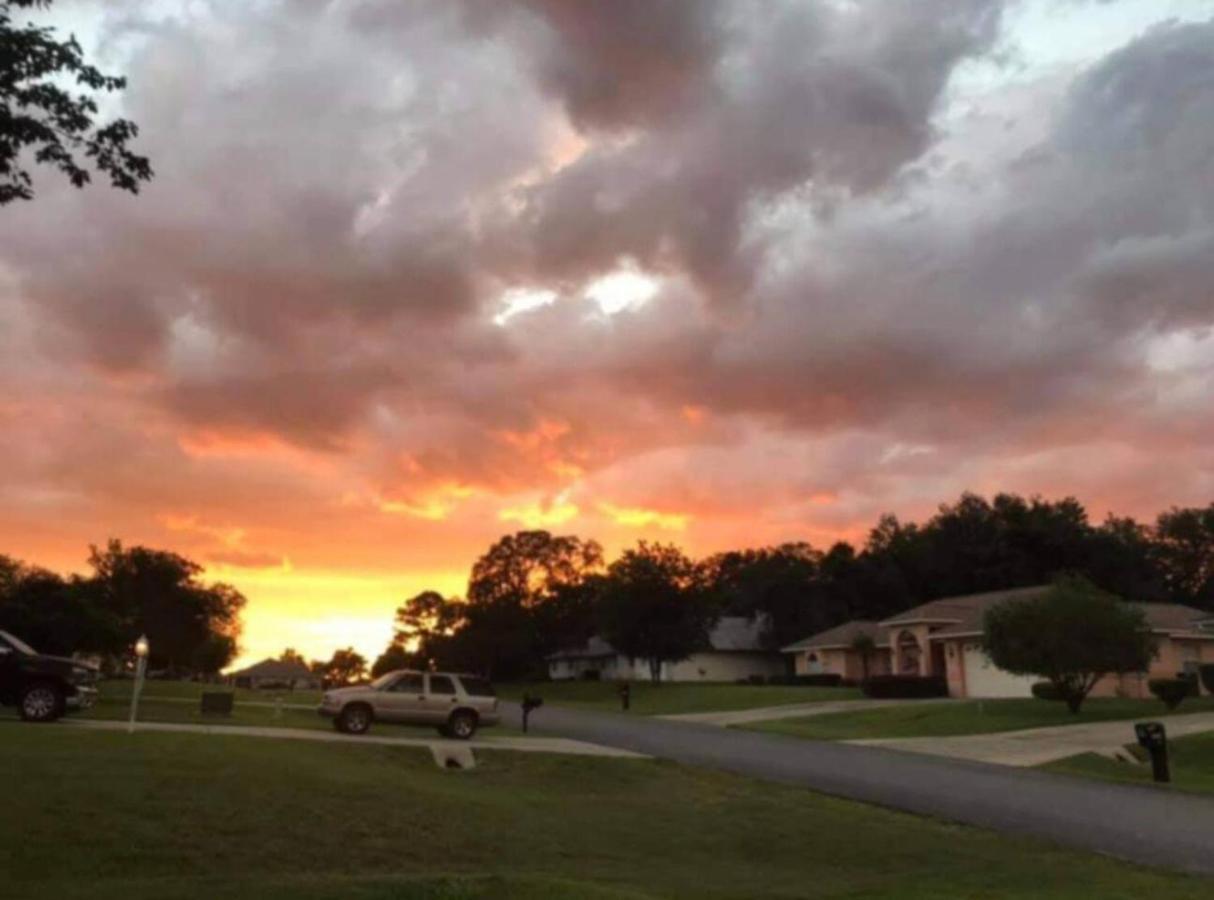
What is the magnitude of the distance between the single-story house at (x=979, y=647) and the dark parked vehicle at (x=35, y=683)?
31534 millimetres

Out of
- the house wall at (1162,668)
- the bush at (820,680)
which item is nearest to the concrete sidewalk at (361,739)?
the house wall at (1162,668)

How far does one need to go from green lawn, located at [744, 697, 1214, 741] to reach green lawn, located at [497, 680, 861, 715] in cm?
994

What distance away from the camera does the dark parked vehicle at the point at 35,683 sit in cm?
2395

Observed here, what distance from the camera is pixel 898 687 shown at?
5181 cm

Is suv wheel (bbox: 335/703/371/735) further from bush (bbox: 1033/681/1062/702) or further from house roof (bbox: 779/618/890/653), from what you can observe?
house roof (bbox: 779/618/890/653)

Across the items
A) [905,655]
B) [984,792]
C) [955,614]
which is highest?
[955,614]

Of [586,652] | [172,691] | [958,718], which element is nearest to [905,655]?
[958,718]

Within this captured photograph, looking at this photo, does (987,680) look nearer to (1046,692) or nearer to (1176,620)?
(1176,620)

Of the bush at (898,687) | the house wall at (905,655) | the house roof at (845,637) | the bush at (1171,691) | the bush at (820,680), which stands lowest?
the bush at (1171,691)

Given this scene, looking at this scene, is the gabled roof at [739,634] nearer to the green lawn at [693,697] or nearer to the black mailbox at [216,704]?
the green lawn at [693,697]

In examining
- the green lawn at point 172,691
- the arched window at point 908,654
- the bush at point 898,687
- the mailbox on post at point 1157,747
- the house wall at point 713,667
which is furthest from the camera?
the house wall at point 713,667

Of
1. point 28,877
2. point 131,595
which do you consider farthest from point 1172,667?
point 131,595

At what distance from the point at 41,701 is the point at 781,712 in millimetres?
28725

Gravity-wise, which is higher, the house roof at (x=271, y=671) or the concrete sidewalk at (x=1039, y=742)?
the house roof at (x=271, y=671)
